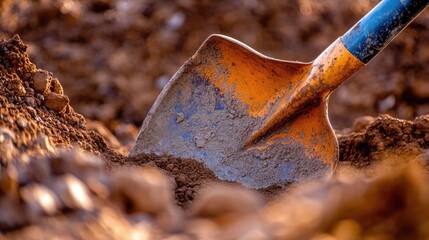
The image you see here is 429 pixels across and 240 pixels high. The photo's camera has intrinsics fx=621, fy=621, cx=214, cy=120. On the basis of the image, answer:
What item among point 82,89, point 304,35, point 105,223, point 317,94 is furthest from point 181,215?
point 304,35

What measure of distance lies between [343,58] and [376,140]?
363 mm

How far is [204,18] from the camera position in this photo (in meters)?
4.11

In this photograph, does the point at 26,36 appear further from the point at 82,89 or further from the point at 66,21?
the point at 82,89

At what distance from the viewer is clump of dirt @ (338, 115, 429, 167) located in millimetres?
2287

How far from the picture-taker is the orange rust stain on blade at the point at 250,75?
2434 millimetres

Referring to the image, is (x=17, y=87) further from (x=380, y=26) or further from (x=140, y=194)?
(x=380, y=26)

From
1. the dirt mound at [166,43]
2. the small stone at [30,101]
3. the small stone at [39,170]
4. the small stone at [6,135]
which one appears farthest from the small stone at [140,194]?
the dirt mound at [166,43]

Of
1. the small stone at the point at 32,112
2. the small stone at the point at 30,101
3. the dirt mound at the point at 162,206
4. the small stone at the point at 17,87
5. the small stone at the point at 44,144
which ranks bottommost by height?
the dirt mound at the point at 162,206

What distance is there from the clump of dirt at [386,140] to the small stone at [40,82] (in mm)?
1170

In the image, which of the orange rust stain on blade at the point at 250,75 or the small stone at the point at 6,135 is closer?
the small stone at the point at 6,135

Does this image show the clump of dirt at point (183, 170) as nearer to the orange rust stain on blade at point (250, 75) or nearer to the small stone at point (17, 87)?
the orange rust stain on blade at point (250, 75)

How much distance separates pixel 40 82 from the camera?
214cm

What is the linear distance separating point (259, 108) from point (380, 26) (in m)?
0.56

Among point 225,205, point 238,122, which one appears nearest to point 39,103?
point 238,122
